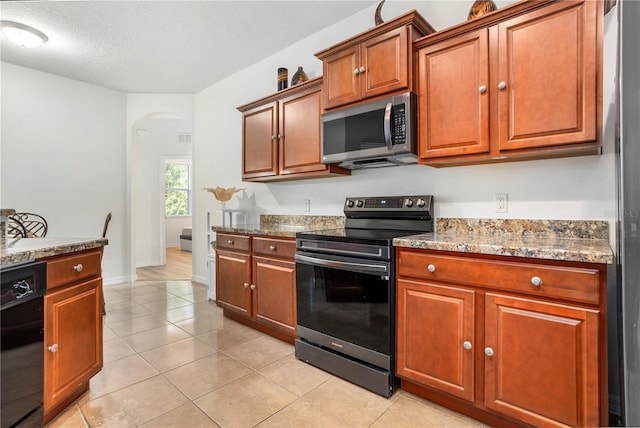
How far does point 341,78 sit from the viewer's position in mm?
2342

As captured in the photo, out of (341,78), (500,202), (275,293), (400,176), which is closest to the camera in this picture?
(500,202)

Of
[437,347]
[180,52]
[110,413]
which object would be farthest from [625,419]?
[180,52]

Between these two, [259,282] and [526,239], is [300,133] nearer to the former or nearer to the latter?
[259,282]

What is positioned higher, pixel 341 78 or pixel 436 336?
pixel 341 78

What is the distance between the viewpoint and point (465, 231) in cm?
212

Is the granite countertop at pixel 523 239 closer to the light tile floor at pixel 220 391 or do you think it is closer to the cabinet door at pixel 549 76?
the cabinet door at pixel 549 76

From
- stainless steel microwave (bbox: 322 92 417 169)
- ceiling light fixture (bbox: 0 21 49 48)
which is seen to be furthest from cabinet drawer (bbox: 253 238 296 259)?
ceiling light fixture (bbox: 0 21 49 48)

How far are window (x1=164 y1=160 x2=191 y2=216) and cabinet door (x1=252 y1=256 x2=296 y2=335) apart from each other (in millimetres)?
6546

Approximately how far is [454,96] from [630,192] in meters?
1.01

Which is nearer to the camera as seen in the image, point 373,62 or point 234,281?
point 373,62

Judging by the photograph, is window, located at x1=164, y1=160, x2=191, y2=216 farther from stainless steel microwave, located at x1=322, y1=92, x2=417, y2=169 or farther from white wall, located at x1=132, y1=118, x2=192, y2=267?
stainless steel microwave, located at x1=322, y1=92, x2=417, y2=169

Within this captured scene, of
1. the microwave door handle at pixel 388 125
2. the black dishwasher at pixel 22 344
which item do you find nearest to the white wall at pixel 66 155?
the black dishwasher at pixel 22 344

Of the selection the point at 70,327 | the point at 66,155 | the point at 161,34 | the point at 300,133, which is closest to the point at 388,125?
the point at 300,133

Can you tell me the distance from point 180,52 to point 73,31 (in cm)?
94
